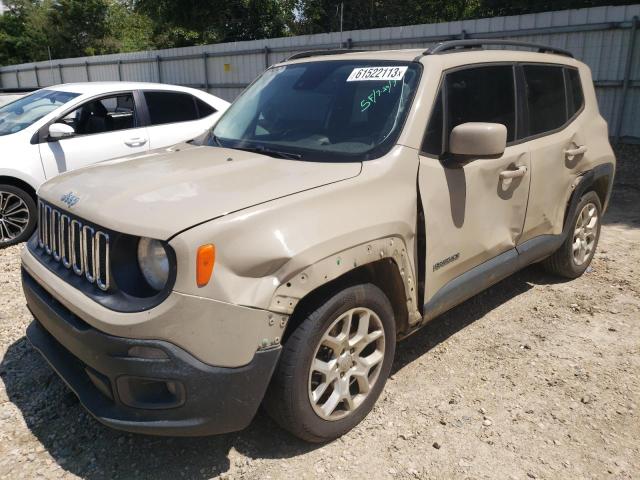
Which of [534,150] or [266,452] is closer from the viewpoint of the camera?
[266,452]

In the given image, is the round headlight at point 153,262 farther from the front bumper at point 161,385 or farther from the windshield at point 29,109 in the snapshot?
the windshield at point 29,109

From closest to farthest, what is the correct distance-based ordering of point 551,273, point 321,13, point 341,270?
point 341,270
point 551,273
point 321,13

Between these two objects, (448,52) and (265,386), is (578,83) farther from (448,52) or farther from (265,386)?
(265,386)

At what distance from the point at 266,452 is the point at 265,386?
57cm

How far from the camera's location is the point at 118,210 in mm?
2402

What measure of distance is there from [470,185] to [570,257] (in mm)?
1956

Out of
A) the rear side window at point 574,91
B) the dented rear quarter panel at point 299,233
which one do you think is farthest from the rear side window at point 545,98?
the dented rear quarter panel at point 299,233

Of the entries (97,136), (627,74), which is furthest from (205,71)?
(627,74)

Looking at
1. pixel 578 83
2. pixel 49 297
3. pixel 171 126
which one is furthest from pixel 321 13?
pixel 49 297

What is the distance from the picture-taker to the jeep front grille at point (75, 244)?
7.85ft

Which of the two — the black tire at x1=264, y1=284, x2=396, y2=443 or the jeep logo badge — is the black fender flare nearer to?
the black tire at x1=264, y1=284, x2=396, y2=443

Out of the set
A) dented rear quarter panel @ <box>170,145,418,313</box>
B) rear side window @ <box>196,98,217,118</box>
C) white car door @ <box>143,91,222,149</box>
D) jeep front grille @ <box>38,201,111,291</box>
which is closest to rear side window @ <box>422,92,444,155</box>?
dented rear quarter panel @ <box>170,145,418,313</box>

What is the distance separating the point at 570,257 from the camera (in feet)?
15.3

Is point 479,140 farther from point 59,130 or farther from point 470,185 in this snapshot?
point 59,130
